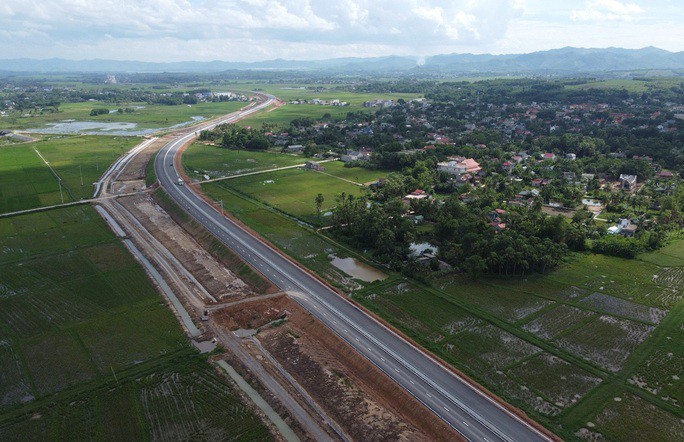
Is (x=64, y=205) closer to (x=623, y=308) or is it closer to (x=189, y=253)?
(x=189, y=253)

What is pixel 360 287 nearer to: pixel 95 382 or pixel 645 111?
pixel 95 382

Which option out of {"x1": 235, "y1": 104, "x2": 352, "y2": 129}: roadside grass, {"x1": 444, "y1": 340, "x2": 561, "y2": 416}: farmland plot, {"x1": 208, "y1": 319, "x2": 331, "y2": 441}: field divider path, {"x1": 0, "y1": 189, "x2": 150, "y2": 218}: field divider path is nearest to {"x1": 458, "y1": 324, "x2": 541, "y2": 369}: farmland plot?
{"x1": 444, "y1": 340, "x2": 561, "y2": 416}: farmland plot

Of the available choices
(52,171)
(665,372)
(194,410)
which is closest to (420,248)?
(665,372)

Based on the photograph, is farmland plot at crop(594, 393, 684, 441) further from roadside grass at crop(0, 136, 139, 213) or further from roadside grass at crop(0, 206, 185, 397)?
roadside grass at crop(0, 136, 139, 213)

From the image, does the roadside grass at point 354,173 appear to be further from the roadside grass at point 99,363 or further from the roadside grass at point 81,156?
the roadside grass at point 99,363

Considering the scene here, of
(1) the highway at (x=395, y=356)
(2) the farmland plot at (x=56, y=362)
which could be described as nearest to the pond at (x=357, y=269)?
(1) the highway at (x=395, y=356)

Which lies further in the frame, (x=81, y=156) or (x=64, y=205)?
(x=81, y=156)
